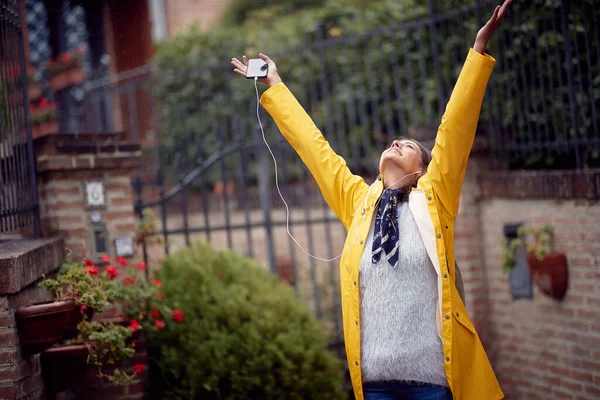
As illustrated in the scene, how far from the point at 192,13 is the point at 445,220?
10657 mm

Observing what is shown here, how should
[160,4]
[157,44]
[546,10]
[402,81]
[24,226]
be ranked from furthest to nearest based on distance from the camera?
[160,4], [157,44], [402,81], [546,10], [24,226]

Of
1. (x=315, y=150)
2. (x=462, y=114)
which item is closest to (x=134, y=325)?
(x=315, y=150)

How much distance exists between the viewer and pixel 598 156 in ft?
15.4

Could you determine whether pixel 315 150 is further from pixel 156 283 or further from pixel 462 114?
pixel 156 283

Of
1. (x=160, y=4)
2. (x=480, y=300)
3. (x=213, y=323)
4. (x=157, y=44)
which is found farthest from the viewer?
(x=160, y=4)

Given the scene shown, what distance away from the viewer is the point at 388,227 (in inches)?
115

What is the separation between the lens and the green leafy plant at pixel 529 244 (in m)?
4.77

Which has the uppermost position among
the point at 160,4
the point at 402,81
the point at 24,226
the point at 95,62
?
the point at 160,4

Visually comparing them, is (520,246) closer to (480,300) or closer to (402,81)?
(480,300)

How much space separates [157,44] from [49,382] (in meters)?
7.90

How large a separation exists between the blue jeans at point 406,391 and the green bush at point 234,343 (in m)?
1.60

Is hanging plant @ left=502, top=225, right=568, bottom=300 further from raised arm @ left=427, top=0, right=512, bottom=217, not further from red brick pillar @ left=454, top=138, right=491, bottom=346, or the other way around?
raised arm @ left=427, top=0, right=512, bottom=217

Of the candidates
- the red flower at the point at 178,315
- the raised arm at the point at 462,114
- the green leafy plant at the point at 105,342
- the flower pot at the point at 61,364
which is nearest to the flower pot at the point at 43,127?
the red flower at the point at 178,315

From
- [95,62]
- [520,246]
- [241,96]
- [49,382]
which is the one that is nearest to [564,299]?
[520,246]
